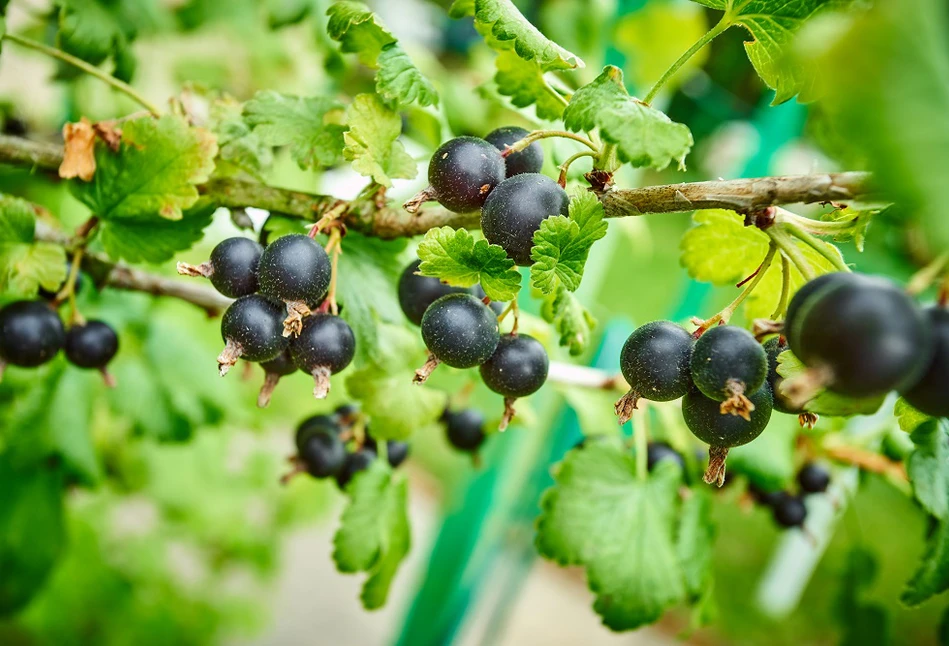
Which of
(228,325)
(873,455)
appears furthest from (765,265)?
(873,455)

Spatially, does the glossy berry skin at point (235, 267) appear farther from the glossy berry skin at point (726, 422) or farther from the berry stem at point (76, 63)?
the glossy berry skin at point (726, 422)

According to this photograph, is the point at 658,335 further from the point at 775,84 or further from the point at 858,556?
the point at 858,556

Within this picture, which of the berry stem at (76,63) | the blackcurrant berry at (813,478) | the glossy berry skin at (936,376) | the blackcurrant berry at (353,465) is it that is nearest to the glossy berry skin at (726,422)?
the glossy berry skin at (936,376)

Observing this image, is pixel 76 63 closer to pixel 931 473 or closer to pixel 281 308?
pixel 281 308

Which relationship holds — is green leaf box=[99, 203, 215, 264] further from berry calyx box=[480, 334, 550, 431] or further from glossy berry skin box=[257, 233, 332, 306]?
berry calyx box=[480, 334, 550, 431]

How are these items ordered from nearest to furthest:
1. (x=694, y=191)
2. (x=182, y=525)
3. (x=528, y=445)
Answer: (x=694, y=191)
(x=528, y=445)
(x=182, y=525)

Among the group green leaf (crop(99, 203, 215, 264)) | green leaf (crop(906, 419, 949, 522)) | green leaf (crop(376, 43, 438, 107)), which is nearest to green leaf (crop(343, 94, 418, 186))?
green leaf (crop(376, 43, 438, 107))

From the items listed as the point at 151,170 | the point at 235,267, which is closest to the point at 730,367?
the point at 235,267
